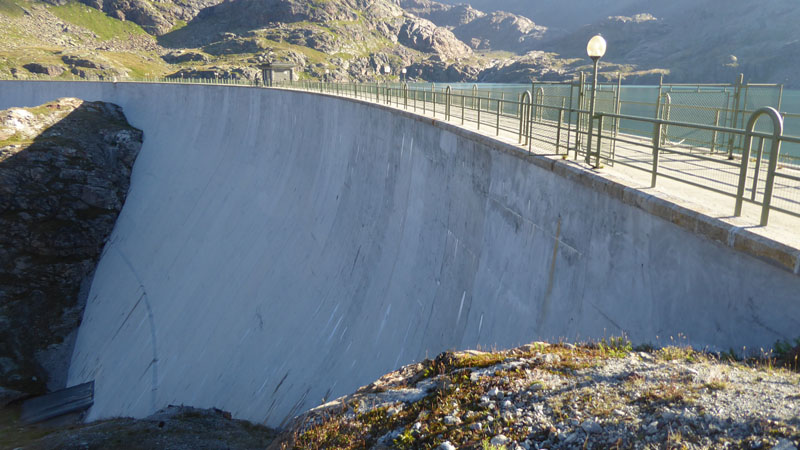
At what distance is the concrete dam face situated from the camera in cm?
640

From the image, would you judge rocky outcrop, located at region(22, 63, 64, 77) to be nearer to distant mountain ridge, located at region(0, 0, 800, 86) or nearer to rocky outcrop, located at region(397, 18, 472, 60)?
distant mountain ridge, located at region(0, 0, 800, 86)

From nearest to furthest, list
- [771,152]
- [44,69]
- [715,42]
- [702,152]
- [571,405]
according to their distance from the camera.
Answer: [571,405]
[771,152]
[702,152]
[44,69]
[715,42]

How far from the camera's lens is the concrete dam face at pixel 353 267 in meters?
6.40

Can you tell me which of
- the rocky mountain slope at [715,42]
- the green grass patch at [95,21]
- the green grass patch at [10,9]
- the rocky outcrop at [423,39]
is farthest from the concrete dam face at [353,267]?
the rocky outcrop at [423,39]

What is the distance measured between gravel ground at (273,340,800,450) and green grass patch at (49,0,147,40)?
151147 millimetres

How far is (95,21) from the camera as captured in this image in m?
136

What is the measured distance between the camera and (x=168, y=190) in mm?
35688

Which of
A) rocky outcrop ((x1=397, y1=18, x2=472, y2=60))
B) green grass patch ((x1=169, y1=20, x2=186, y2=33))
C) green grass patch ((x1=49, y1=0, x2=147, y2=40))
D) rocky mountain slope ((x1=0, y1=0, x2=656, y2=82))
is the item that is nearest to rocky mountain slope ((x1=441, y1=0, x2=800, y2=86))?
rocky mountain slope ((x1=0, y1=0, x2=656, y2=82))

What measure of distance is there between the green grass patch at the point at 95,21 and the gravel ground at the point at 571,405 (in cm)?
15115

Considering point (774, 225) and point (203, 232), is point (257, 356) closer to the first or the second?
point (203, 232)

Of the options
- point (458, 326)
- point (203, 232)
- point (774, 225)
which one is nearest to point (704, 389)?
point (774, 225)

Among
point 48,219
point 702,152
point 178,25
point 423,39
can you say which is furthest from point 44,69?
point 423,39

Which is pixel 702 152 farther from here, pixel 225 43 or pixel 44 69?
pixel 225 43

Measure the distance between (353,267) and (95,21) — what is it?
150225 mm
